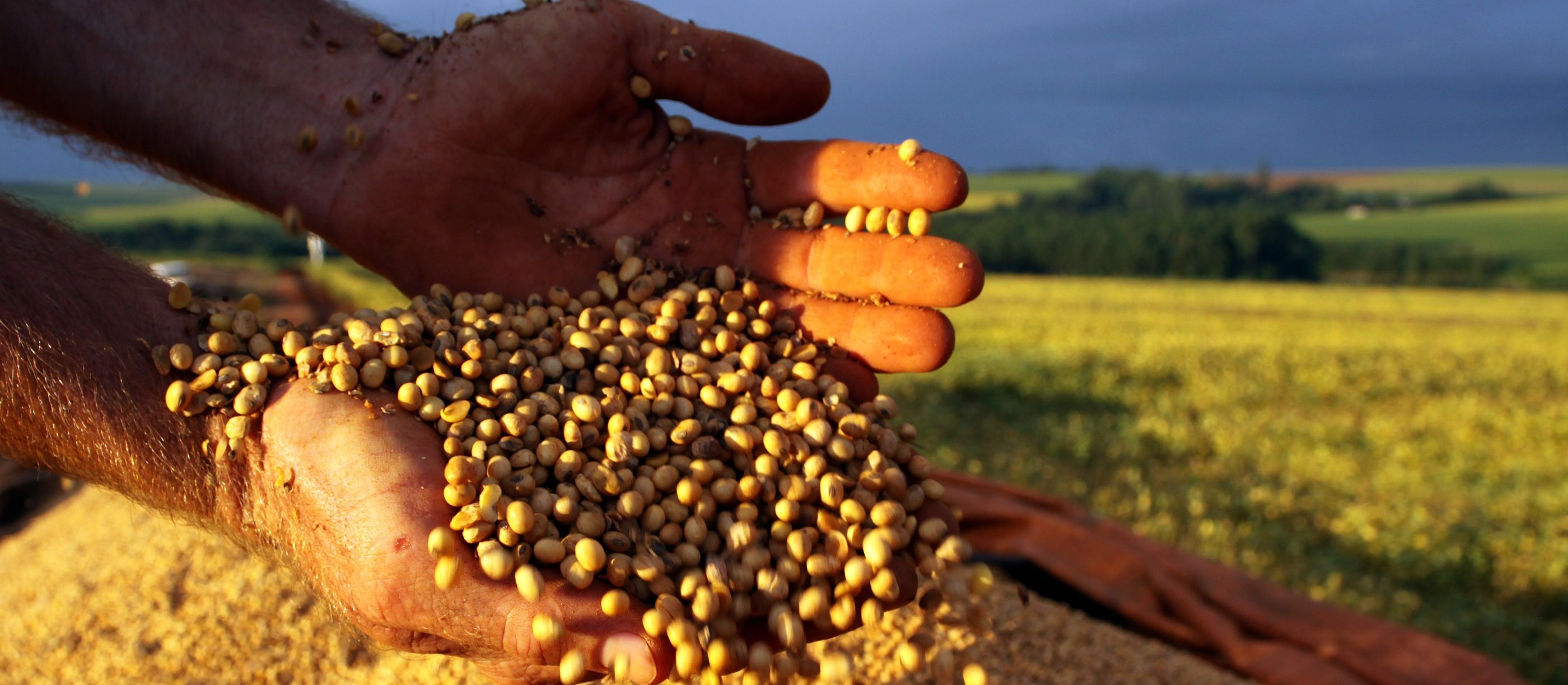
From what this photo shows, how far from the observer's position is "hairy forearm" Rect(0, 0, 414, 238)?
2.54 metres

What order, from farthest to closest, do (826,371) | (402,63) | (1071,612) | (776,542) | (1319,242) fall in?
(1319,242) → (1071,612) → (402,63) → (826,371) → (776,542)

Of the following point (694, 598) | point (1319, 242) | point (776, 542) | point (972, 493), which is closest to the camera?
Answer: point (694, 598)

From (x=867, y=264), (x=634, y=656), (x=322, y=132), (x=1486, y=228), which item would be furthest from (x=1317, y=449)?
(x=1486, y=228)

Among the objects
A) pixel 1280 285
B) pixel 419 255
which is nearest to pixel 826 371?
pixel 419 255

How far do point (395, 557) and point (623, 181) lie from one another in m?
1.31

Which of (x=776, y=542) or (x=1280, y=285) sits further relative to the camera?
(x=1280, y=285)

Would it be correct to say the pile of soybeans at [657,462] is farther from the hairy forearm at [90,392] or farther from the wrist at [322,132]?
the wrist at [322,132]

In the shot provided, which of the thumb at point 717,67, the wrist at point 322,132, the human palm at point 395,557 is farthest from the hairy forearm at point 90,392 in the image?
the thumb at point 717,67

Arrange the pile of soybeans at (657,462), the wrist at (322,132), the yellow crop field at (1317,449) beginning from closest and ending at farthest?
the pile of soybeans at (657,462), the wrist at (322,132), the yellow crop field at (1317,449)

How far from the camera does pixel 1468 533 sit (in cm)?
548

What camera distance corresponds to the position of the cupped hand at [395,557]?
168 cm

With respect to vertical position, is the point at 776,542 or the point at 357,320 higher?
the point at 357,320

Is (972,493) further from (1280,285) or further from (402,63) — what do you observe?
(1280,285)

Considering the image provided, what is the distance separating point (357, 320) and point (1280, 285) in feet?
97.4
